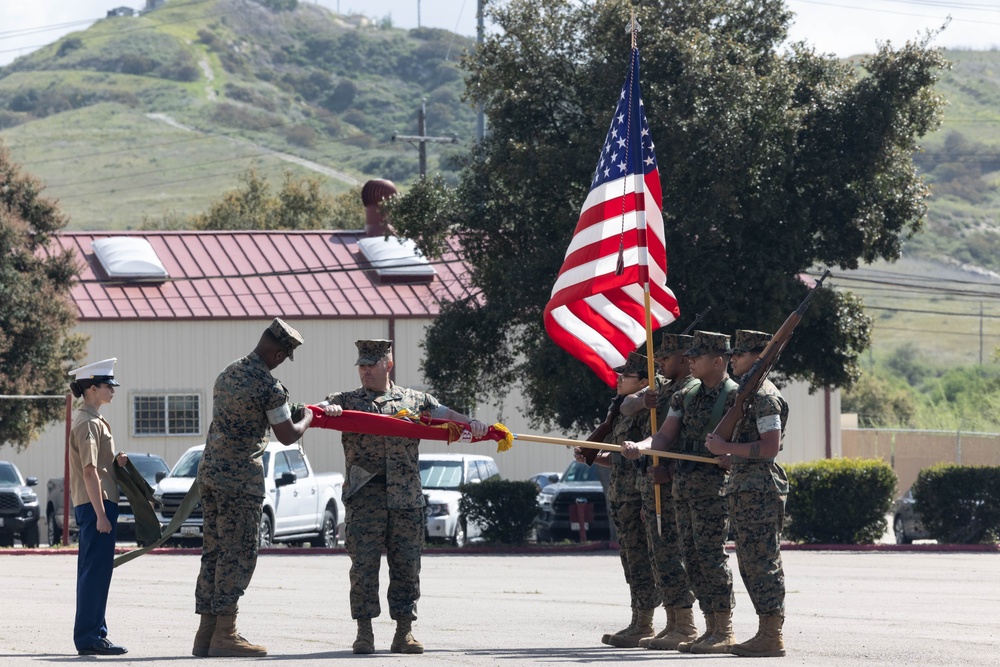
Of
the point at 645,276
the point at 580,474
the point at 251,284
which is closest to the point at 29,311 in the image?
the point at 251,284

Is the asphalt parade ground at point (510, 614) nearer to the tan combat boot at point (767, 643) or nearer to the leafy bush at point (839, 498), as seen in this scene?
the tan combat boot at point (767, 643)

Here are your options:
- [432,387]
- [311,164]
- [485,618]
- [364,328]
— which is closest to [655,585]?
[485,618]

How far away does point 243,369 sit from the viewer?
383 inches

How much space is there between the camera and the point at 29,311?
28.5m

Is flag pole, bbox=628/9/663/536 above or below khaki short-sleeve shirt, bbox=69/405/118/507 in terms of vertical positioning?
above

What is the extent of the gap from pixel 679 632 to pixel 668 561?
19.0 inches

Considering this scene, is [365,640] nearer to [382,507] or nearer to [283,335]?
[382,507]

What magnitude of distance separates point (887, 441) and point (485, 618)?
104ft

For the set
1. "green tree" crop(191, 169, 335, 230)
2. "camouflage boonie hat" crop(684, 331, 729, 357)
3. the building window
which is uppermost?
"green tree" crop(191, 169, 335, 230)

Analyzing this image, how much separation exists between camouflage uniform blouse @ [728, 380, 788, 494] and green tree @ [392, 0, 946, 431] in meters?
12.8

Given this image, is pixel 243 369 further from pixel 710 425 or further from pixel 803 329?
pixel 803 329

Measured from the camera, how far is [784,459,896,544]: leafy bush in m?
23.5

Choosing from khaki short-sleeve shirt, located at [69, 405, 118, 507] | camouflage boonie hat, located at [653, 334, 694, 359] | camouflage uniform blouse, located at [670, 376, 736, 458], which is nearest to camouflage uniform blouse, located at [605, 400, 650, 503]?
camouflage boonie hat, located at [653, 334, 694, 359]

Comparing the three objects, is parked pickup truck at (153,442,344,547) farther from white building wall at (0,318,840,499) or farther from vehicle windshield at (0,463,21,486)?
white building wall at (0,318,840,499)
